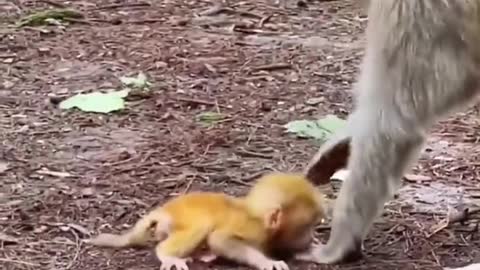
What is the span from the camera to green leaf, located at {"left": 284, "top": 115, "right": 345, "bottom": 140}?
5078mm

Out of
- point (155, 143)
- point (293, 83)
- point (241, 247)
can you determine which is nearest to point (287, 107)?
point (293, 83)

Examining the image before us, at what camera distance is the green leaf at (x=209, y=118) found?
17.1ft

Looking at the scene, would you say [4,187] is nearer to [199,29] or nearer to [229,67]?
[229,67]

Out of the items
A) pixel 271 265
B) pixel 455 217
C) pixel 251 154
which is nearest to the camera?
pixel 271 265

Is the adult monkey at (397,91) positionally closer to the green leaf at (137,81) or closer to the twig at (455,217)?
the twig at (455,217)

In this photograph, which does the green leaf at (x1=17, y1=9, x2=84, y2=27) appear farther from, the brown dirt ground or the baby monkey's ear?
the baby monkey's ear

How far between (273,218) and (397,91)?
20.8 inches

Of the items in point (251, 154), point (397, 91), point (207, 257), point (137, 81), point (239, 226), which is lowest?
point (137, 81)

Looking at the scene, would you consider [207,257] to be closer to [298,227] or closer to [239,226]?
[239,226]

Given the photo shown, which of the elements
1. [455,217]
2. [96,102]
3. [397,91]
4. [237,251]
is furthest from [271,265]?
[96,102]

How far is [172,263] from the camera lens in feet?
12.2

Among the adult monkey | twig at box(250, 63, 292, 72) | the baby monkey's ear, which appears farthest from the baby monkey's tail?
twig at box(250, 63, 292, 72)

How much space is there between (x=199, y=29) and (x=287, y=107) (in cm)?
147

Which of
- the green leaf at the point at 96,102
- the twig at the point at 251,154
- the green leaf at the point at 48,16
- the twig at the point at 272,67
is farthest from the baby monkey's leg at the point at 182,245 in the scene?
the green leaf at the point at 48,16
